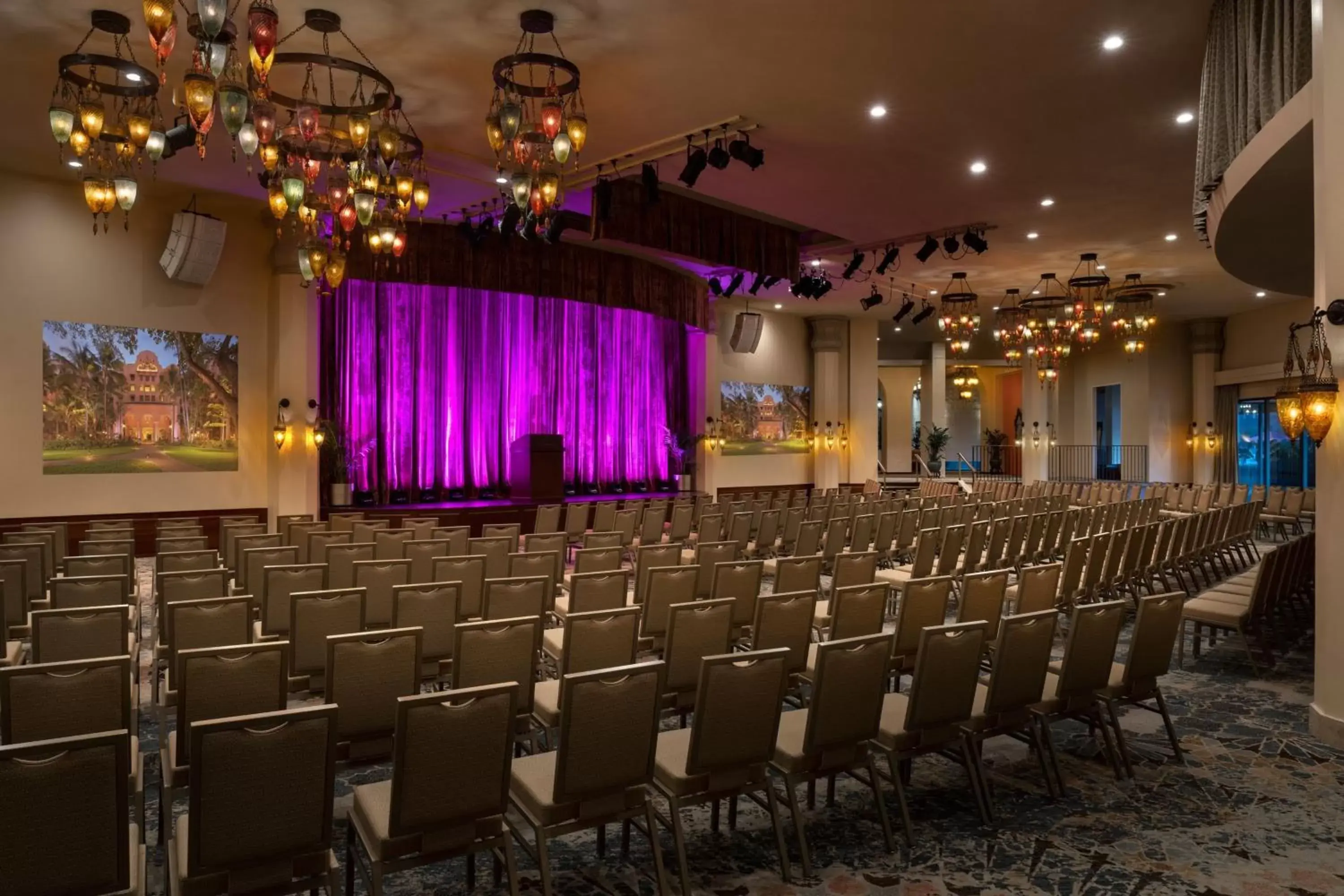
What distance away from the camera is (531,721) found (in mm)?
4211

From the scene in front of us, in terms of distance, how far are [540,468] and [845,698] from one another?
1315cm

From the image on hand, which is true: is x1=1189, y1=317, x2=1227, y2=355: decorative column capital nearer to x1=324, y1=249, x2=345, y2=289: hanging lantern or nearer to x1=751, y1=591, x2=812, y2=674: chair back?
x1=324, y1=249, x2=345, y2=289: hanging lantern

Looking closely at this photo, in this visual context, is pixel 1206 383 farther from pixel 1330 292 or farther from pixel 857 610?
pixel 857 610

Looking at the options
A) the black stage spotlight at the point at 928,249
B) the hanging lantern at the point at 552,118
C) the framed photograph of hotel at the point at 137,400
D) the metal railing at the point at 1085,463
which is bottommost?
the metal railing at the point at 1085,463

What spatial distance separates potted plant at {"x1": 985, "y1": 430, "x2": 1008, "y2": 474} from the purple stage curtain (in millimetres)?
16179

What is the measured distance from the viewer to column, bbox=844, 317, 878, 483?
24.7 metres

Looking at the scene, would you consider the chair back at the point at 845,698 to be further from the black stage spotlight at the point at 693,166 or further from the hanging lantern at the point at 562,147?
the black stage spotlight at the point at 693,166

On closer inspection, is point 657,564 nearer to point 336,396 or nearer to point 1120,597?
point 1120,597

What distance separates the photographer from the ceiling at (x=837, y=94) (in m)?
7.23

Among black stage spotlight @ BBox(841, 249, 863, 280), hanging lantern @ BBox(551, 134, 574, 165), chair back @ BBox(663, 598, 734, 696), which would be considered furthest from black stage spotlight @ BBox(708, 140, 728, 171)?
chair back @ BBox(663, 598, 734, 696)

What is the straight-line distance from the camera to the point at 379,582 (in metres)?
6.10

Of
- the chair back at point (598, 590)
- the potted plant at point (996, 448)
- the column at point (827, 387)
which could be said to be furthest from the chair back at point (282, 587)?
the potted plant at point (996, 448)

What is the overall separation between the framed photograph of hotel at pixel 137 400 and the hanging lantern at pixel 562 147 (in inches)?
352

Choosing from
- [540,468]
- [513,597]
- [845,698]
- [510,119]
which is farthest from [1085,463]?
[845,698]
